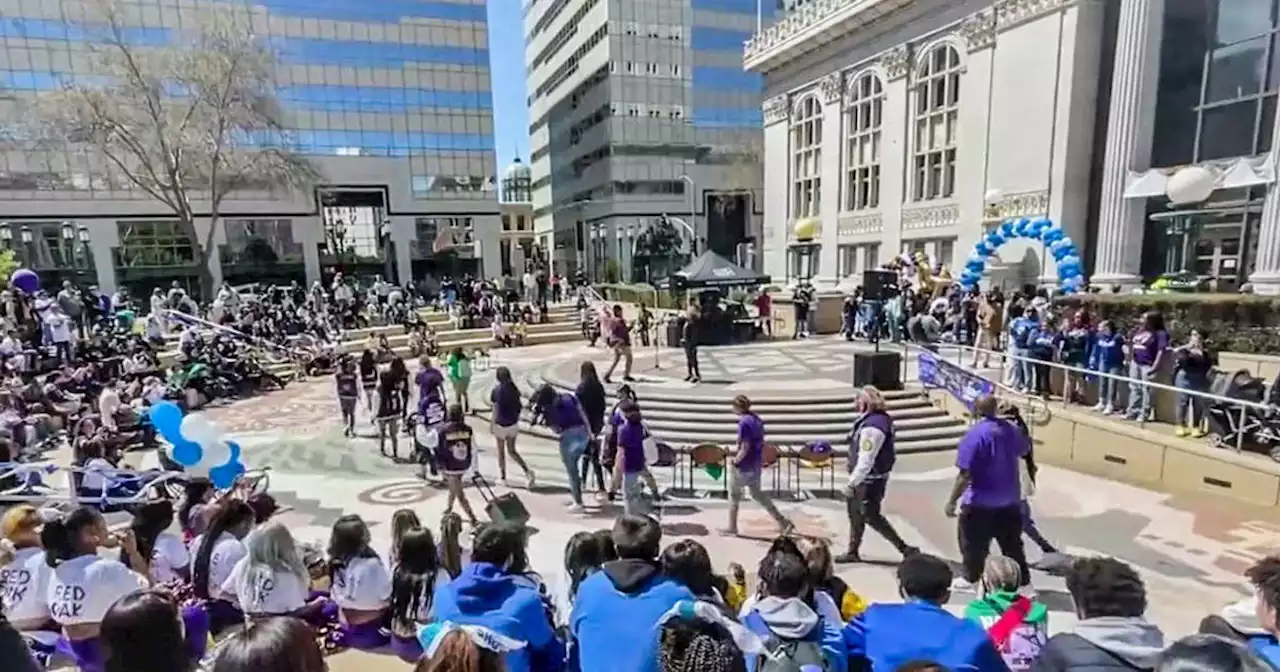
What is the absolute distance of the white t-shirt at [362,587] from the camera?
160 inches

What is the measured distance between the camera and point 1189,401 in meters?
9.55

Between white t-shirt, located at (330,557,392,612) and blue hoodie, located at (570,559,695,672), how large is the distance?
1592 mm

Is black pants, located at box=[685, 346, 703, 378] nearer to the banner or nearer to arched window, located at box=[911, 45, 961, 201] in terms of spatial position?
the banner

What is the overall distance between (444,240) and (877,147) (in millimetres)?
28548

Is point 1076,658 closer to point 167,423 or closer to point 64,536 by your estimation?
point 64,536

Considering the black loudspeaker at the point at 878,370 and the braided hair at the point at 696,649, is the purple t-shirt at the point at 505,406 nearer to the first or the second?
the black loudspeaker at the point at 878,370

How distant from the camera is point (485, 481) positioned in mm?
10016

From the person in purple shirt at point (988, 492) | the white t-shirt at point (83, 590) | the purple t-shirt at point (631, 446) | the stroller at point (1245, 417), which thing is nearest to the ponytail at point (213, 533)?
the white t-shirt at point (83, 590)

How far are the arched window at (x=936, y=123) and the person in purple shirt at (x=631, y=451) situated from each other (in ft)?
66.0

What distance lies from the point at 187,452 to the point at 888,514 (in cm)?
872

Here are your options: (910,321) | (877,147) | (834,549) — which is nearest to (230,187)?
(877,147)

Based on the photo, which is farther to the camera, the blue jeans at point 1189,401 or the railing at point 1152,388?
the blue jeans at point 1189,401

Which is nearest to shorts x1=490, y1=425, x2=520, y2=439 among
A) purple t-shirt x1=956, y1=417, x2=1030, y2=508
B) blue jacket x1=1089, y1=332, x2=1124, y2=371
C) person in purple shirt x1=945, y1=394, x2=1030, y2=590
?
person in purple shirt x1=945, y1=394, x2=1030, y2=590

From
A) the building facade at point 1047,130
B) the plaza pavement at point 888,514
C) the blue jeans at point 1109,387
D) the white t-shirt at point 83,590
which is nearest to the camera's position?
the white t-shirt at point 83,590
